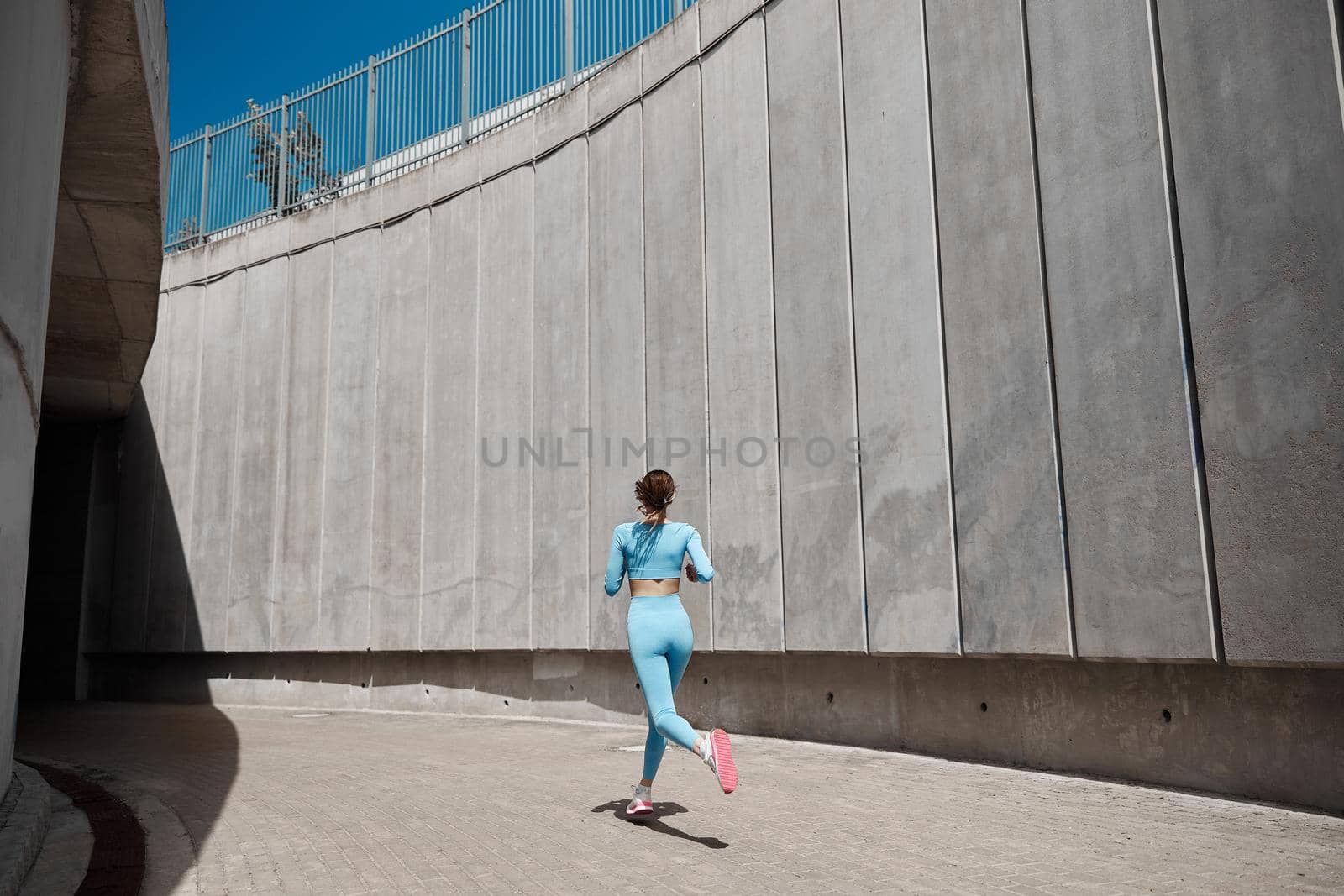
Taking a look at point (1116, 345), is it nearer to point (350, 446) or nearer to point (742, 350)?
point (742, 350)

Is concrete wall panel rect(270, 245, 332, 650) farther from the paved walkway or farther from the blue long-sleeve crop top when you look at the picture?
the blue long-sleeve crop top

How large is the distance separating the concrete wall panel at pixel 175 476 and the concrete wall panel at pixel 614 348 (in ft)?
25.6

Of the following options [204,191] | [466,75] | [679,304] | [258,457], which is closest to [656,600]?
[679,304]

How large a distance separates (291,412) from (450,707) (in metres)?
5.27

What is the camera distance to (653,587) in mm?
5832

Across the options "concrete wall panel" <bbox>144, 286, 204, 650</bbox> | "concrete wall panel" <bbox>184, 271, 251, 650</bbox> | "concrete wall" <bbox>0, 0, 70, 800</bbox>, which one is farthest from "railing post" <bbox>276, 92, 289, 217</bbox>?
"concrete wall" <bbox>0, 0, 70, 800</bbox>

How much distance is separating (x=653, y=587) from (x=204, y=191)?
1620 cm

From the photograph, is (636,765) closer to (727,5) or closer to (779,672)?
(779,672)

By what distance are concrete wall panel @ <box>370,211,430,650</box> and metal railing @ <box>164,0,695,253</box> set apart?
5.96 ft

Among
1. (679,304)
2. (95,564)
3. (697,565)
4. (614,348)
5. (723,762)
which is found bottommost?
(723,762)

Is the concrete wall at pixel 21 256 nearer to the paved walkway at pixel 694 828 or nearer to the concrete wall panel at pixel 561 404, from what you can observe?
the paved walkway at pixel 694 828

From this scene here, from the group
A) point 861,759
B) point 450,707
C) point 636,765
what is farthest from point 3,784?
point 450,707

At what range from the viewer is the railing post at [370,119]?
1616 centimetres

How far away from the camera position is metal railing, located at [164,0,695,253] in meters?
13.5
